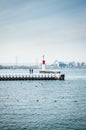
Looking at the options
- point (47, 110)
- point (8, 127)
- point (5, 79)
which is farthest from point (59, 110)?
point (5, 79)

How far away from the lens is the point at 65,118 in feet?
115

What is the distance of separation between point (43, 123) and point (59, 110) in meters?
8.23

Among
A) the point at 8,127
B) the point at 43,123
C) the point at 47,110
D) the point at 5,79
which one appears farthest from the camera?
the point at 5,79

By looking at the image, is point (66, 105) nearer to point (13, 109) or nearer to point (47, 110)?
point (47, 110)

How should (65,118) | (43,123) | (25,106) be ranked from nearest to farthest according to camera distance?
(43,123), (65,118), (25,106)

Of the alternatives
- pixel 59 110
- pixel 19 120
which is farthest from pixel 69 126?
pixel 59 110

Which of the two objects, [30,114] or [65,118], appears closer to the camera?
[65,118]

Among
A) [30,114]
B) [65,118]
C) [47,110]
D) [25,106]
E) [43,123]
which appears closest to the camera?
[43,123]

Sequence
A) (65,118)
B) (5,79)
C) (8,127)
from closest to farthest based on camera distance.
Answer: (8,127) < (65,118) < (5,79)

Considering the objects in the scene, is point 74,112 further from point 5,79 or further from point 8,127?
point 5,79

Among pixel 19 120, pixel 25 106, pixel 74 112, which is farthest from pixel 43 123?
pixel 25 106

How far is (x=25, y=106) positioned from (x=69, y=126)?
1404 centimetres

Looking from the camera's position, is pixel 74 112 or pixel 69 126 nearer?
pixel 69 126

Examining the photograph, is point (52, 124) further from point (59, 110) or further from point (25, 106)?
point (25, 106)
